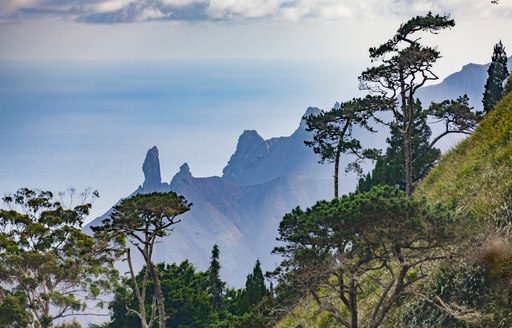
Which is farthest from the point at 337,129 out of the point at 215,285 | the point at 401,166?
the point at 215,285

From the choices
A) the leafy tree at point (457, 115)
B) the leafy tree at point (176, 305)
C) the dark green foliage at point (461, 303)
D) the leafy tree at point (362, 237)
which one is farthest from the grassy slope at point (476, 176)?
the leafy tree at point (176, 305)

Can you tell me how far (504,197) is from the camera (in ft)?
71.7

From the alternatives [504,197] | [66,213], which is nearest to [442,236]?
[504,197]

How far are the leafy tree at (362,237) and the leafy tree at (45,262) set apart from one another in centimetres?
2954

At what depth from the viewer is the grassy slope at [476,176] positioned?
22.7 meters

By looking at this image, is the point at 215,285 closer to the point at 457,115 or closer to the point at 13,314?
the point at 13,314

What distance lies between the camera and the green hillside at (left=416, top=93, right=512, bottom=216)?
22625mm

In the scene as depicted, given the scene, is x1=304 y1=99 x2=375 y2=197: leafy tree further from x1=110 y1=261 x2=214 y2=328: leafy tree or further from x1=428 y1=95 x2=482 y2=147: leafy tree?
x1=110 y1=261 x2=214 y2=328: leafy tree

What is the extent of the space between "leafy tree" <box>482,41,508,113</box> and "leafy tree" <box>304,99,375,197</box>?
999 centimetres

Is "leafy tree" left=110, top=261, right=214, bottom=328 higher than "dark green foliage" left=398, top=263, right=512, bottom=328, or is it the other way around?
"leafy tree" left=110, top=261, right=214, bottom=328

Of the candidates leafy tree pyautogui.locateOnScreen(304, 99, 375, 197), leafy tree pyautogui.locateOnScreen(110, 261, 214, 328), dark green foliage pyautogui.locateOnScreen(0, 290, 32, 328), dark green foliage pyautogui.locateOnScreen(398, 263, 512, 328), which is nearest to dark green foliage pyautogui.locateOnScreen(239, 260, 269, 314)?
leafy tree pyautogui.locateOnScreen(110, 261, 214, 328)

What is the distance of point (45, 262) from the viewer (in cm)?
5181

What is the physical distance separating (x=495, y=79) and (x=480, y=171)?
30.3 meters

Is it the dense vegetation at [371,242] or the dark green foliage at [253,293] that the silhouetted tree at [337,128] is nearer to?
the dense vegetation at [371,242]
